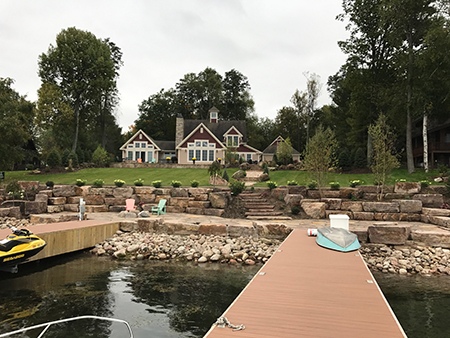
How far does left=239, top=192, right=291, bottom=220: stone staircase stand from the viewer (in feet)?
42.7

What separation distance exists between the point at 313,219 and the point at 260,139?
37.0m

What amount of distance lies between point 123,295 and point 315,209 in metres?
8.65

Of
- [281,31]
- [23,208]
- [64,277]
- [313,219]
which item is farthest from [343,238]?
[23,208]

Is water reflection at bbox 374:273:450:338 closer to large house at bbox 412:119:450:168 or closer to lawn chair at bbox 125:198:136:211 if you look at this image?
lawn chair at bbox 125:198:136:211

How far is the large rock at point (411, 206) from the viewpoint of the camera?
12164 mm

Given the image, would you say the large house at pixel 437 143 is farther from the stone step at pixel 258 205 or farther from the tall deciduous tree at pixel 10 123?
the tall deciduous tree at pixel 10 123

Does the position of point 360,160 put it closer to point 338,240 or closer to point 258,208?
point 258,208

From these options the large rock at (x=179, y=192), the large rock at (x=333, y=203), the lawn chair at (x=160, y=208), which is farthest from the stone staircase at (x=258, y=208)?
the lawn chair at (x=160, y=208)

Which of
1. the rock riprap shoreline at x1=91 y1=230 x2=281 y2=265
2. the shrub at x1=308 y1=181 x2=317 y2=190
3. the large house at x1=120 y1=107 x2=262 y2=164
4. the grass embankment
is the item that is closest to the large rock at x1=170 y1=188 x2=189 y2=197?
the rock riprap shoreline at x1=91 y1=230 x2=281 y2=265

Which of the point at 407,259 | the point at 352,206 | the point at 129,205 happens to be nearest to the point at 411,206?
the point at 352,206

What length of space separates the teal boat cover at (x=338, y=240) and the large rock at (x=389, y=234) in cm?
221

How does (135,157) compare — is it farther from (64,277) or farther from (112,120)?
(64,277)

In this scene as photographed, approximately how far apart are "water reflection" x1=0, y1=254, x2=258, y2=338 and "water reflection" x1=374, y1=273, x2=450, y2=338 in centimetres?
304

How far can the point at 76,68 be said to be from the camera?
3222cm
